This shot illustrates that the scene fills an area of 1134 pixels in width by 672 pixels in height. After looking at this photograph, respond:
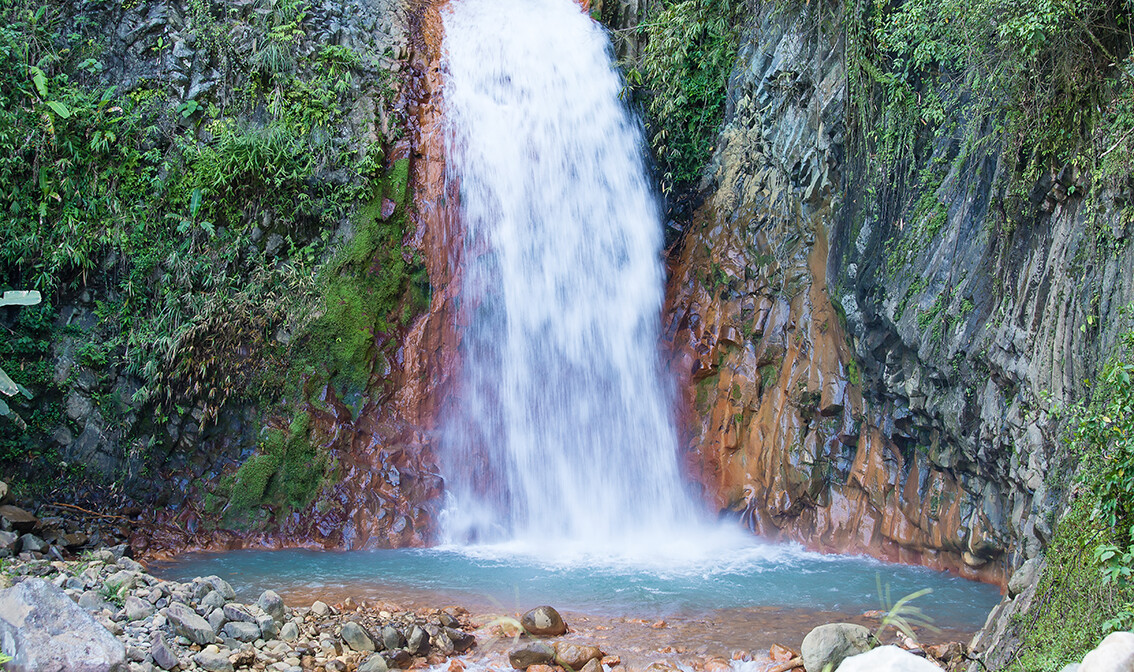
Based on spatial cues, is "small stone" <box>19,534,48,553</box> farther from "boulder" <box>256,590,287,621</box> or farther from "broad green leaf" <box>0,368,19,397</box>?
"boulder" <box>256,590,287,621</box>

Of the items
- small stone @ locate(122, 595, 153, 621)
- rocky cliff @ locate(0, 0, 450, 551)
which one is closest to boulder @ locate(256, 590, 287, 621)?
small stone @ locate(122, 595, 153, 621)

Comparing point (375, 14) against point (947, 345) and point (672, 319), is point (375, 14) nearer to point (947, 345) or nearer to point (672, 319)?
point (672, 319)

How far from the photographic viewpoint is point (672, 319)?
34.0 ft

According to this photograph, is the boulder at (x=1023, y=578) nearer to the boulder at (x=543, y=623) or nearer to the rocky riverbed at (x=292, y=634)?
the rocky riverbed at (x=292, y=634)

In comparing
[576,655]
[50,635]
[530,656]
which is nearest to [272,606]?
[50,635]

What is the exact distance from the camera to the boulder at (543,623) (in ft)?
18.3

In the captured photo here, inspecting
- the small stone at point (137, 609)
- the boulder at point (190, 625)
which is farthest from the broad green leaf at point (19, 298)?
Result: the boulder at point (190, 625)

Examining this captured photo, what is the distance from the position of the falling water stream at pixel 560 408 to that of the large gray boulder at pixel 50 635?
263 cm

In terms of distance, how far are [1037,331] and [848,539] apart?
346 centimetres

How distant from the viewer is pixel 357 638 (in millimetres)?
5273

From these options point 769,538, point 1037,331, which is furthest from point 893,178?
point 769,538

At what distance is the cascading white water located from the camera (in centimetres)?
934

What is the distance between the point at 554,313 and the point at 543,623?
5023mm

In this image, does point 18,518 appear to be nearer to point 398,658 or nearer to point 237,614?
point 237,614
